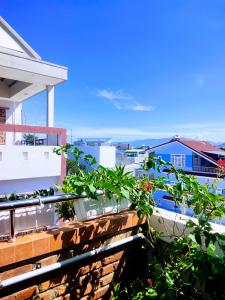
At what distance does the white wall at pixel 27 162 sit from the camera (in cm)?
531

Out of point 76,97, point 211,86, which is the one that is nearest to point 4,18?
point 76,97

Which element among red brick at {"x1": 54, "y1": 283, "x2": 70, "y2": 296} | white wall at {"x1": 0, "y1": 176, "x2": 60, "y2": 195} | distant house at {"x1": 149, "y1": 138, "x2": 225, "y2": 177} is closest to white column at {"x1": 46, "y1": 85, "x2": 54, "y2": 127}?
white wall at {"x1": 0, "y1": 176, "x2": 60, "y2": 195}

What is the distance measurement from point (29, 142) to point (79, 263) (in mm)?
5210

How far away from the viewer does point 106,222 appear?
157 cm

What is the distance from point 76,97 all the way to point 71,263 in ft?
69.6

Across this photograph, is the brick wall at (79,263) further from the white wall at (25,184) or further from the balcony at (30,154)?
the white wall at (25,184)

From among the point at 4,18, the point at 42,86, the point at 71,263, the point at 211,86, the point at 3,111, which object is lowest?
the point at 71,263

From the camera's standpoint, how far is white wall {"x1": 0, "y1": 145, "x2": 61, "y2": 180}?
209 inches

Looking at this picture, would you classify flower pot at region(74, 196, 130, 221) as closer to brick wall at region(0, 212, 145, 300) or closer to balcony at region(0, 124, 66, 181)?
brick wall at region(0, 212, 145, 300)

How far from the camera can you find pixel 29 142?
6211 mm

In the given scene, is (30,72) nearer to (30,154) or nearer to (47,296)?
(30,154)

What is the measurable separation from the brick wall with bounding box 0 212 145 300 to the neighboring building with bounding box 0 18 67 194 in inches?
161

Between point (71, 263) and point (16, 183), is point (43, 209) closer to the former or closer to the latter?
point (71, 263)

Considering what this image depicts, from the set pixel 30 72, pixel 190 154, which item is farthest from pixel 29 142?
pixel 190 154
